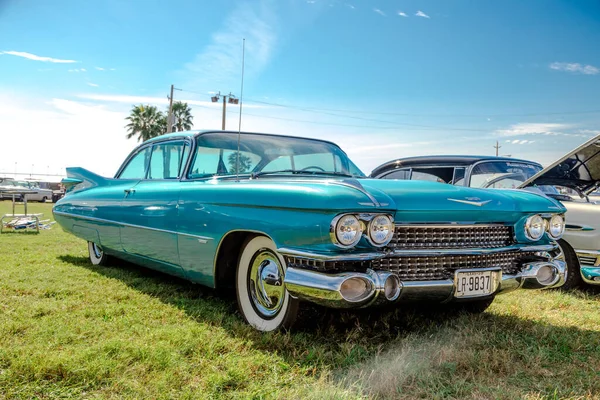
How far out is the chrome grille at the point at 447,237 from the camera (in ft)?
9.34

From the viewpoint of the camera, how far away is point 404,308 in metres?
3.71

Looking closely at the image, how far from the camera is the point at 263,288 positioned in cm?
314

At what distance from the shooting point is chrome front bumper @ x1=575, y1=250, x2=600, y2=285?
460 centimetres

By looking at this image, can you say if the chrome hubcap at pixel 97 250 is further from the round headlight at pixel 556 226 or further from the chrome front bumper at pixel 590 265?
the chrome front bumper at pixel 590 265

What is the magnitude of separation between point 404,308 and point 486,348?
0.85 m

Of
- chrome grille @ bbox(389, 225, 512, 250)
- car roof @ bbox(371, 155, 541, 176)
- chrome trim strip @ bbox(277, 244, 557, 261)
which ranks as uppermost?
car roof @ bbox(371, 155, 541, 176)

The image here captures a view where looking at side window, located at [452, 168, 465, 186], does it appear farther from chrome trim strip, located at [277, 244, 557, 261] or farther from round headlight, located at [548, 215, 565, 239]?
chrome trim strip, located at [277, 244, 557, 261]

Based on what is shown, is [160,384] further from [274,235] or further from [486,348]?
[486,348]

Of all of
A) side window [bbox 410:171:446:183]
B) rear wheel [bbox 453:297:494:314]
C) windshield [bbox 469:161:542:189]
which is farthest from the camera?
side window [bbox 410:171:446:183]

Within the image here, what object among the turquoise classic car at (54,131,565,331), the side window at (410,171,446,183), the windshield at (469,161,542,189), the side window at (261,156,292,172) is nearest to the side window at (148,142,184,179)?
the turquoise classic car at (54,131,565,331)

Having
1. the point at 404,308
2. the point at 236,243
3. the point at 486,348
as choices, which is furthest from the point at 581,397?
the point at 236,243

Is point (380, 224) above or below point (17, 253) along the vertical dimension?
above

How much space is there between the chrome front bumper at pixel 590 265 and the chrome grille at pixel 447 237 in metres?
1.92

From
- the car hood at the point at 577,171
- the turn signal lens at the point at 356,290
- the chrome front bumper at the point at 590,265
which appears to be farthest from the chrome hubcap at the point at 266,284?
the chrome front bumper at the point at 590,265
